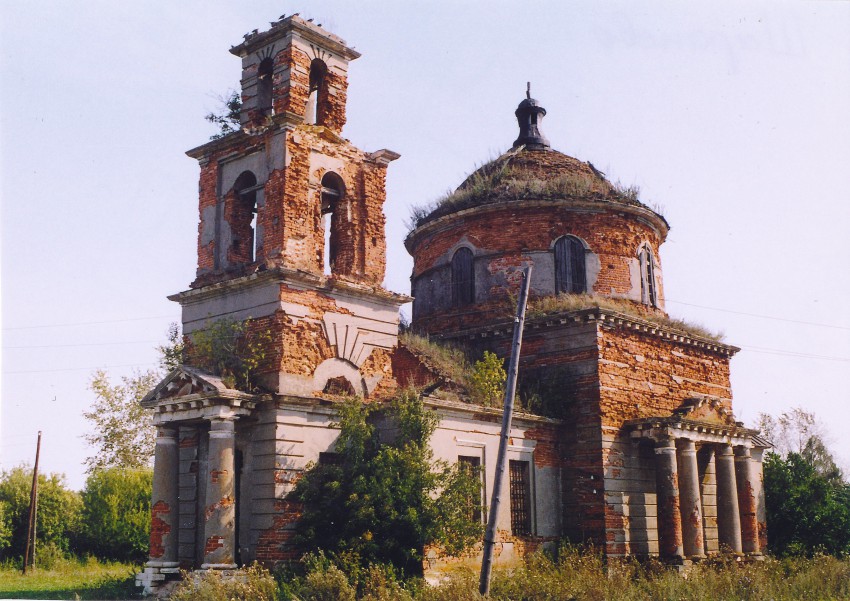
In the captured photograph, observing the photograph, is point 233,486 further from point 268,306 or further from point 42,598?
point 42,598

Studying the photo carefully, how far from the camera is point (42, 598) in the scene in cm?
1641

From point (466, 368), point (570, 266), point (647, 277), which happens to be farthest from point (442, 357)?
point (647, 277)

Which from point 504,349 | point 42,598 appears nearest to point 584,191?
point 504,349

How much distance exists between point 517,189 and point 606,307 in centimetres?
461

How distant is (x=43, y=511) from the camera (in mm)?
29562

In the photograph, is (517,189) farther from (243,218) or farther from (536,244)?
(243,218)

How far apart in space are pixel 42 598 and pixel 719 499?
14245mm

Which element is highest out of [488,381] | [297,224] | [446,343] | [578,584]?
[297,224]

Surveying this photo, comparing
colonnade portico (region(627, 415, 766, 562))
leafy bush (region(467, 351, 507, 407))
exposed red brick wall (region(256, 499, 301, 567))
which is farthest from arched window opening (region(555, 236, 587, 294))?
exposed red brick wall (region(256, 499, 301, 567))

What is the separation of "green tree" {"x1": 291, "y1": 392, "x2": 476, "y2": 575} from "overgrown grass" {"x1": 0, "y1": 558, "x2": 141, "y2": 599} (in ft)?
13.1

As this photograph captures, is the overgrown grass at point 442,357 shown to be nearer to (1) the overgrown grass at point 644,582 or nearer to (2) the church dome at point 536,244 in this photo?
(2) the church dome at point 536,244

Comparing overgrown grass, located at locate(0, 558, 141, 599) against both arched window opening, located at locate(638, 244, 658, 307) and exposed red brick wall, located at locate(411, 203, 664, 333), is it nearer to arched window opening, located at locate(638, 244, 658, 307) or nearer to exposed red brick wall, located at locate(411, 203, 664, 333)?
exposed red brick wall, located at locate(411, 203, 664, 333)

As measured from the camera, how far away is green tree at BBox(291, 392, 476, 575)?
1461cm

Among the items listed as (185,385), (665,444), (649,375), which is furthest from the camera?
(649,375)
